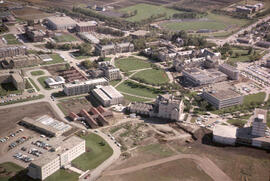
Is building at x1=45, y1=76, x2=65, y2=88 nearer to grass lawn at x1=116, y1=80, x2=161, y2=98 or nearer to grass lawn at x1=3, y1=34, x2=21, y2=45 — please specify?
grass lawn at x1=116, y1=80, x2=161, y2=98

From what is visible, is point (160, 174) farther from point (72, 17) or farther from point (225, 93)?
point (72, 17)

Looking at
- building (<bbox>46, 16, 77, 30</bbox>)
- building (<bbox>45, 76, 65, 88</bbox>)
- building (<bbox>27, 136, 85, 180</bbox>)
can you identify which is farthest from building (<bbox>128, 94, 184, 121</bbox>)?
building (<bbox>46, 16, 77, 30</bbox>)

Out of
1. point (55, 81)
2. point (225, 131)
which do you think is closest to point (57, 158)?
point (225, 131)

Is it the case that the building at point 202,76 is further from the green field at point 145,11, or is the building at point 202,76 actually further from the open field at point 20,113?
the green field at point 145,11

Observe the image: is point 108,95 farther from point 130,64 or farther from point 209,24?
point 209,24

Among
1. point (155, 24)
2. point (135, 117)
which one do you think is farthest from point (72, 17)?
point (135, 117)

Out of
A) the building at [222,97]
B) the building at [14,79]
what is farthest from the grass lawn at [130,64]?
the building at [14,79]
